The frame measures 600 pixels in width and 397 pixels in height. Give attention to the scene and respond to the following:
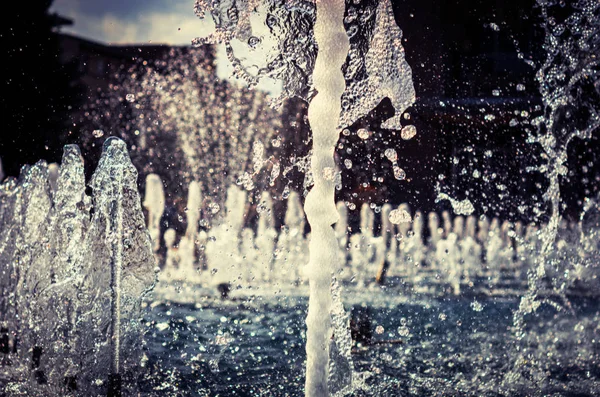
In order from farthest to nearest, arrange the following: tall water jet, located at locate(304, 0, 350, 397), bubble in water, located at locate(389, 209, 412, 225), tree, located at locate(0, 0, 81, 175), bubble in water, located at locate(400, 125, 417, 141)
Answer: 1. tree, located at locate(0, 0, 81, 175)
2. bubble in water, located at locate(389, 209, 412, 225)
3. bubble in water, located at locate(400, 125, 417, 141)
4. tall water jet, located at locate(304, 0, 350, 397)

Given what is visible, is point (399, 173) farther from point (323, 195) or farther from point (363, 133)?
point (323, 195)

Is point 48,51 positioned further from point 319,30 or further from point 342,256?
point 319,30

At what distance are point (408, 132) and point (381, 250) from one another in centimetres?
249

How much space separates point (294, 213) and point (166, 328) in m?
10.5

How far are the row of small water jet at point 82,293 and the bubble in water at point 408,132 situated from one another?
Result: 8529mm

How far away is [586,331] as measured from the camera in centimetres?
471

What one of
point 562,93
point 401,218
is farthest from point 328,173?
point 401,218

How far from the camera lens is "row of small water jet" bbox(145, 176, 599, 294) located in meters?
7.97

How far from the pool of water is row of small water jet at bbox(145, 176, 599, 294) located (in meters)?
1.04

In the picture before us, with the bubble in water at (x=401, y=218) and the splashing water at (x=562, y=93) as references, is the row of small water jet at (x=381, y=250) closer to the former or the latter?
the bubble in water at (x=401, y=218)

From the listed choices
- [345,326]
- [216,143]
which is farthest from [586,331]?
[216,143]

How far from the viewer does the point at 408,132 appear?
12.5 m

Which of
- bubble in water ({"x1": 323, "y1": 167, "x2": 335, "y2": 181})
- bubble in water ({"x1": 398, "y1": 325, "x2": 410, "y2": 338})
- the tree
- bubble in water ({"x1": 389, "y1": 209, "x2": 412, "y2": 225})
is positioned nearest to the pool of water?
bubble in water ({"x1": 398, "y1": 325, "x2": 410, "y2": 338})

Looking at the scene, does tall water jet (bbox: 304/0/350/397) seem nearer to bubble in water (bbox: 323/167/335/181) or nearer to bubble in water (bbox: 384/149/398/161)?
bubble in water (bbox: 323/167/335/181)
